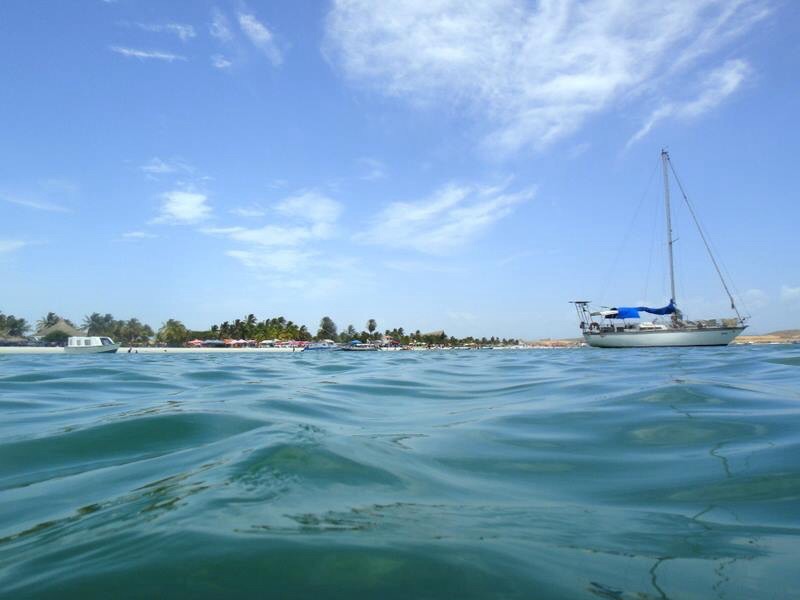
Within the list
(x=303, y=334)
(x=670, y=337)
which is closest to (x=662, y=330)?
(x=670, y=337)

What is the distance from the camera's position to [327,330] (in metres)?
139

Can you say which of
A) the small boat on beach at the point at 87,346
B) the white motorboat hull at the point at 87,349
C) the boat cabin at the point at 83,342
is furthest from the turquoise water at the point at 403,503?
the boat cabin at the point at 83,342

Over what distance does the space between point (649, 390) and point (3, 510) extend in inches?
292

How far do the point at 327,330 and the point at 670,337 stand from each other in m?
98.9

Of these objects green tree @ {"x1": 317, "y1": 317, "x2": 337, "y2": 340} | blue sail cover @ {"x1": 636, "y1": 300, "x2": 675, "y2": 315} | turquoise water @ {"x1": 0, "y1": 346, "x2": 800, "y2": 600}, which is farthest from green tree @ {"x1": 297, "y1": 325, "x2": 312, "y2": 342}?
turquoise water @ {"x1": 0, "y1": 346, "x2": 800, "y2": 600}

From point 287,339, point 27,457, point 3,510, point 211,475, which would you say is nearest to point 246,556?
point 211,475

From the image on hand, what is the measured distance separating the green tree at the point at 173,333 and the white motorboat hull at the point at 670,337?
95.1 m

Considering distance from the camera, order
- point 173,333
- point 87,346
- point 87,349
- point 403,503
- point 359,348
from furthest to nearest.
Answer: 1. point 173,333
2. point 359,348
3. point 87,346
4. point 87,349
5. point 403,503

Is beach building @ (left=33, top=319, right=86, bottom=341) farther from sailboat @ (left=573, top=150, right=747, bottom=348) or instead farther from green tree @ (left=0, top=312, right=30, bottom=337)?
sailboat @ (left=573, top=150, right=747, bottom=348)

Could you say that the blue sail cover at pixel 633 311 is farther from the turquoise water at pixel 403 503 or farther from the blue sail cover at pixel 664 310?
the turquoise water at pixel 403 503

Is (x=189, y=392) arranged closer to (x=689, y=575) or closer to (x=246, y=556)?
(x=246, y=556)

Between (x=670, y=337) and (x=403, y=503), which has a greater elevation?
(x=670, y=337)

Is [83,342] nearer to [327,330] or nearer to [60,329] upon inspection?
[60,329]

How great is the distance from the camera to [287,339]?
121 meters
